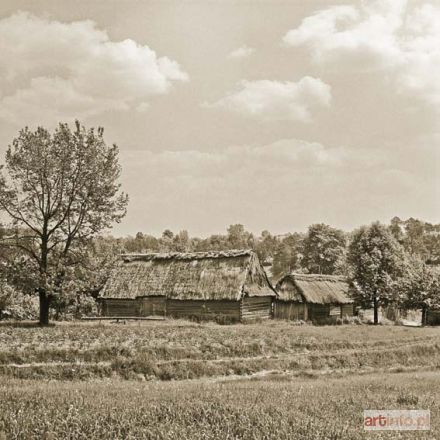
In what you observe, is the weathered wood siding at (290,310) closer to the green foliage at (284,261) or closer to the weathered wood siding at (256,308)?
the weathered wood siding at (256,308)

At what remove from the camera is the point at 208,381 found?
20.6 m

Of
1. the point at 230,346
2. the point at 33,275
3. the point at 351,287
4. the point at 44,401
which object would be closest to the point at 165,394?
the point at 44,401

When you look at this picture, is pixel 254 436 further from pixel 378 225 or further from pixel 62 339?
pixel 378 225

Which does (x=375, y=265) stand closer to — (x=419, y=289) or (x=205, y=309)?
(x=419, y=289)

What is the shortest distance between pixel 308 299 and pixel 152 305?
48.0 ft

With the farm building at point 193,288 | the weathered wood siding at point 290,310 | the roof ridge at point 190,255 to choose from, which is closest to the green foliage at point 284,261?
the weathered wood siding at point 290,310

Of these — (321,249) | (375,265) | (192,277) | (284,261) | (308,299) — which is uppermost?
(321,249)

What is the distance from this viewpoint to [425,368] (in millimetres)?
25625

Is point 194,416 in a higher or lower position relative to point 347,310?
higher

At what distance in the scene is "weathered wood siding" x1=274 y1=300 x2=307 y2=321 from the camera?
4672 centimetres

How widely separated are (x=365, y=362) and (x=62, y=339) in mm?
16087

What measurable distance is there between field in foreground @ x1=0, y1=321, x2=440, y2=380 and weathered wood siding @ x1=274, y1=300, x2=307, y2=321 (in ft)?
44.3

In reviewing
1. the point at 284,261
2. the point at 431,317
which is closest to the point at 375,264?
the point at 431,317

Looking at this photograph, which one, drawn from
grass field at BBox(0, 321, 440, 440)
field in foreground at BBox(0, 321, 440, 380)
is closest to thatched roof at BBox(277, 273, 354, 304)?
grass field at BBox(0, 321, 440, 440)
